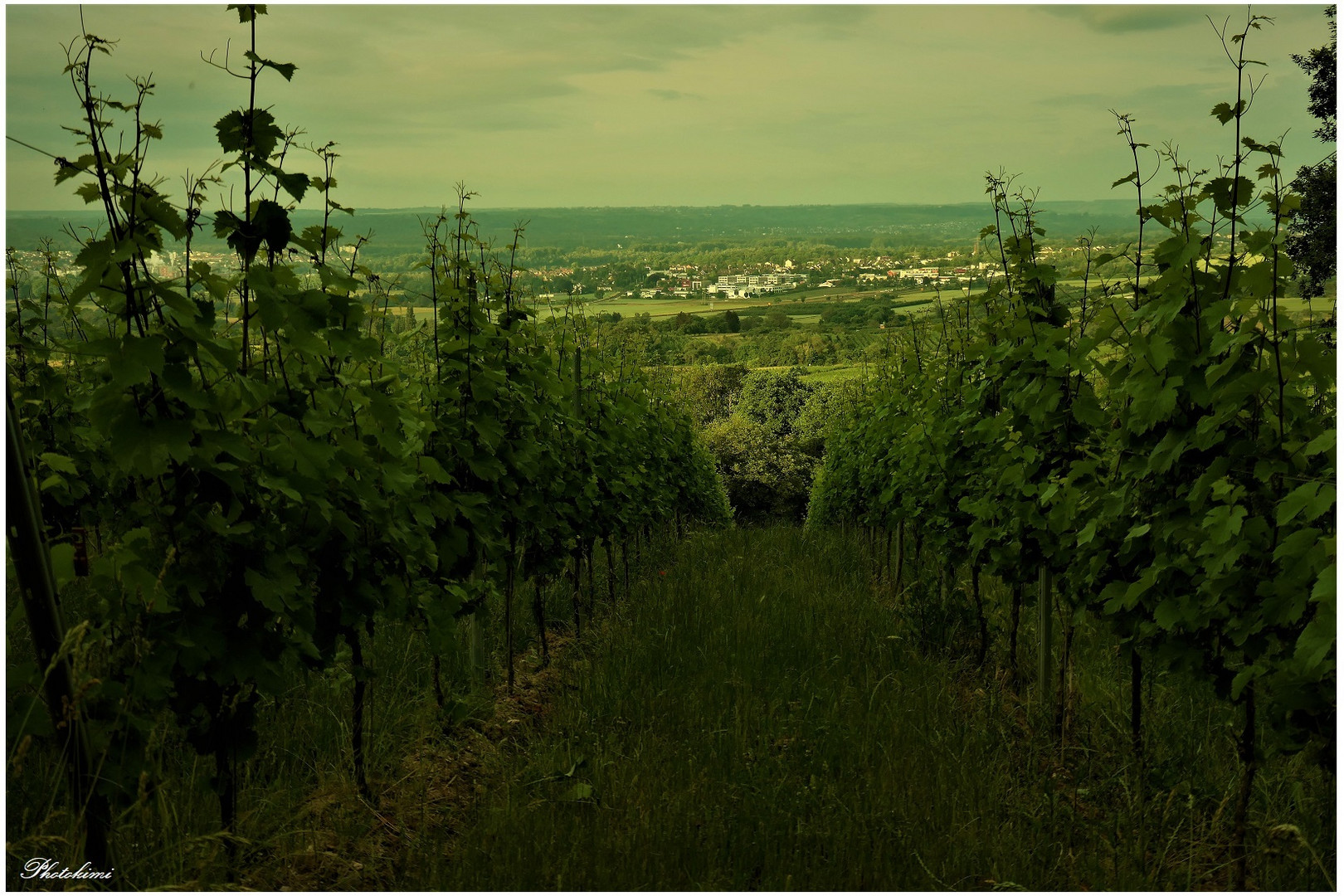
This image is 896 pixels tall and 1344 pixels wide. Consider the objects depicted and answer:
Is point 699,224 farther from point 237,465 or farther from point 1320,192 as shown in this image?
point 237,465

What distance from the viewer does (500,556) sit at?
5594 millimetres

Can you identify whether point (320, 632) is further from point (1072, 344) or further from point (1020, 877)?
point (1072, 344)

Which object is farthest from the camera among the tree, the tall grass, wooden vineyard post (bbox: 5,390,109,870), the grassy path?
the tree

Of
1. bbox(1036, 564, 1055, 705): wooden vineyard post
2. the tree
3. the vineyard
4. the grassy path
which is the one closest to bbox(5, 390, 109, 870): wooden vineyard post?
the vineyard

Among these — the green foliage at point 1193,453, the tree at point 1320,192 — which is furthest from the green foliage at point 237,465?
the tree at point 1320,192

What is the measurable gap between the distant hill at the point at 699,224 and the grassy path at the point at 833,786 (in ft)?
9.47

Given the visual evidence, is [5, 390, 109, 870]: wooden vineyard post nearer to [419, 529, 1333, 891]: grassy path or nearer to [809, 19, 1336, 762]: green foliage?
[419, 529, 1333, 891]: grassy path

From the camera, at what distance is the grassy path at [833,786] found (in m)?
3.64

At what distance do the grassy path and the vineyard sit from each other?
0.04m

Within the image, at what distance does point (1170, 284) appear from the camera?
368 cm

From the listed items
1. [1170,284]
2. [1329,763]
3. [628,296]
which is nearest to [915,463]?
[1170,284]

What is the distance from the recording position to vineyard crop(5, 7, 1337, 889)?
9.00ft

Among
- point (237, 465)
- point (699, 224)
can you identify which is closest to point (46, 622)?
point (237, 465)
